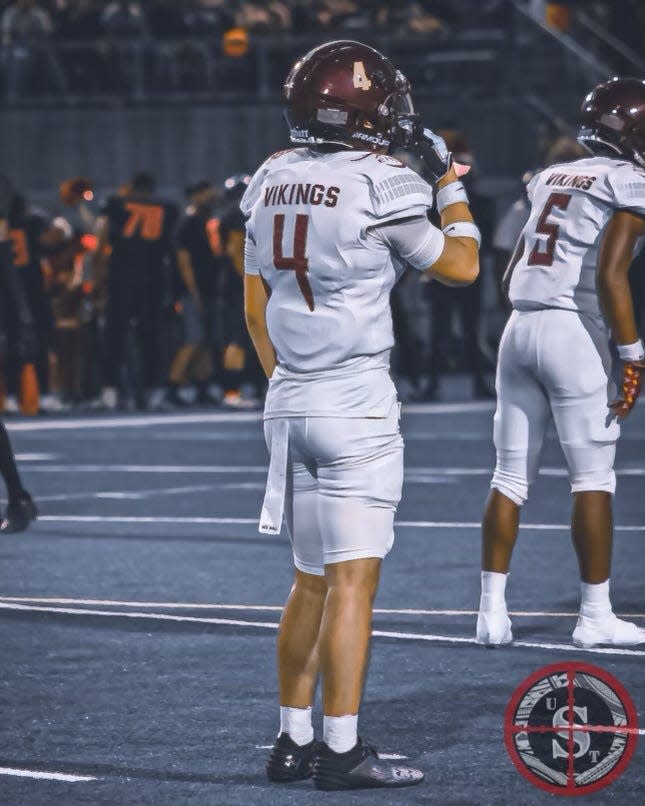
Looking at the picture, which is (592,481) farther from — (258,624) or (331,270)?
(331,270)

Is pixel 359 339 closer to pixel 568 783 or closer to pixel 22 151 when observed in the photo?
pixel 568 783

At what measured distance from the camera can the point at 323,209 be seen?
5523 mm

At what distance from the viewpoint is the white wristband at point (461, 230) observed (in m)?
5.74

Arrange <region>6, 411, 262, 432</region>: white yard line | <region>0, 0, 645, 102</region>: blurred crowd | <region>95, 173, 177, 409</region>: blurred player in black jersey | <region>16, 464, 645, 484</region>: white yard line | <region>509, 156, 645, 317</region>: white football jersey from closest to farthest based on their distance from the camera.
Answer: <region>509, 156, 645, 317</region>: white football jersey, <region>16, 464, 645, 484</region>: white yard line, <region>6, 411, 262, 432</region>: white yard line, <region>95, 173, 177, 409</region>: blurred player in black jersey, <region>0, 0, 645, 102</region>: blurred crowd

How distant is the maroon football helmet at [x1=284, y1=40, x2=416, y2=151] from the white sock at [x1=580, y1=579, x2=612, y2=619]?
2596 mm

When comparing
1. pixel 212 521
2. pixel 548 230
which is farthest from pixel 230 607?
pixel 212 521

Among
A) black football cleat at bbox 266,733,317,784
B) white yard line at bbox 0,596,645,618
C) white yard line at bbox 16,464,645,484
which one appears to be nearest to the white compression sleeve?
black football cleat at bbox 266,733,317,784

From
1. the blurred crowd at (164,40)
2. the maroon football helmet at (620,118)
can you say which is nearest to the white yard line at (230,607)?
the maroon football helmet at (620,118)

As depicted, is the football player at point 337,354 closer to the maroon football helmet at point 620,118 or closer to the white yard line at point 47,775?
the white yard line at point 47,775

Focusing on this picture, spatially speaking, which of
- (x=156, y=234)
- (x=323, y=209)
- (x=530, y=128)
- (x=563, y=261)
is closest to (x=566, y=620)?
(x=563, y=261)

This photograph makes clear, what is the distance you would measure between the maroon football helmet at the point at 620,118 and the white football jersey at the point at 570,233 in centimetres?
7

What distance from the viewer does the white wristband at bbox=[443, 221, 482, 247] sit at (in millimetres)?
5738

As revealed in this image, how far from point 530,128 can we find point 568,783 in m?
20.5

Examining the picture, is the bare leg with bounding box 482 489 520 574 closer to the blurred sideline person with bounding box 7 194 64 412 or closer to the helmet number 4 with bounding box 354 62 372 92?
the helmet number 4 with bounding box 354 62 372 92
